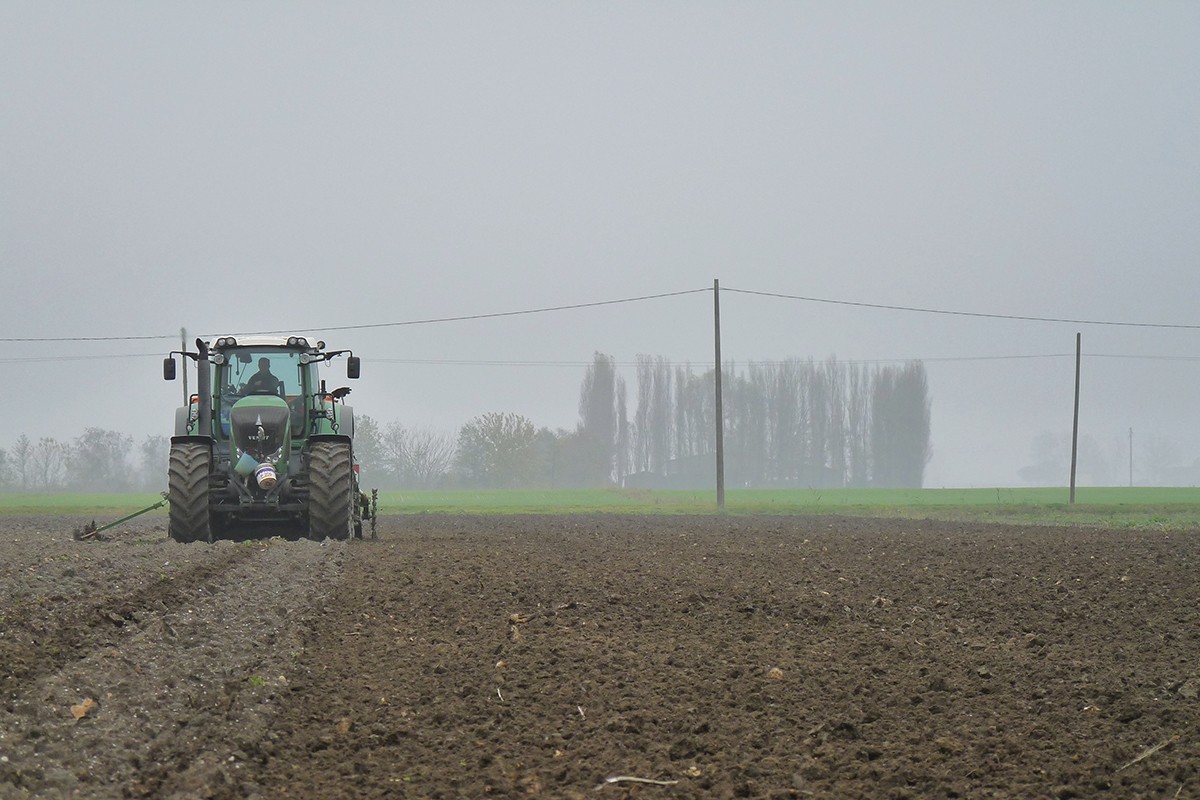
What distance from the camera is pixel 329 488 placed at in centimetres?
1694

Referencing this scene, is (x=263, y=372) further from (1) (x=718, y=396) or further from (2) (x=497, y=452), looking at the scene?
(2) (x=497, y=452)

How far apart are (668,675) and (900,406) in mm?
96405

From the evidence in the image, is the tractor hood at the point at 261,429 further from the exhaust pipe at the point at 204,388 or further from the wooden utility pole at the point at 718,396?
the wooden utility pole at the point at 718,396

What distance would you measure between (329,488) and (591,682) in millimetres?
10316

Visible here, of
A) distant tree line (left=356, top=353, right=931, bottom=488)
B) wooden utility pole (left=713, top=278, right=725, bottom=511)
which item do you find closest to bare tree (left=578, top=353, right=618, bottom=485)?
distant tree line (left=356, top=353, right=931, bottom=488)

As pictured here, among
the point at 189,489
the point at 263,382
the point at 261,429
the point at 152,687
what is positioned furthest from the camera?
the point at 263,382

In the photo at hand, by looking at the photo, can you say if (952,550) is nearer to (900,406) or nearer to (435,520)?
(435,520)

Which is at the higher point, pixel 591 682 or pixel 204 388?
pixel 204 388

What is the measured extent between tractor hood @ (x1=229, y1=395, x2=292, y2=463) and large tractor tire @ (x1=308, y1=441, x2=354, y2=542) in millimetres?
531

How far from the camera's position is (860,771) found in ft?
18.9

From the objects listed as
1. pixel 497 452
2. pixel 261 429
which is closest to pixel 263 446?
pixel 261 429

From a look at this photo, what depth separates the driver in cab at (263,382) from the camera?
18328 millimetres

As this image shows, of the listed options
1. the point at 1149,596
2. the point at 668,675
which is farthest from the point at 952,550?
the point at 668,675

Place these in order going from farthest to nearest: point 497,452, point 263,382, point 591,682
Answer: point 497,452
point 263,382
point 591,682
